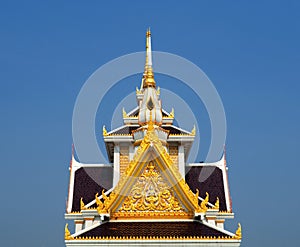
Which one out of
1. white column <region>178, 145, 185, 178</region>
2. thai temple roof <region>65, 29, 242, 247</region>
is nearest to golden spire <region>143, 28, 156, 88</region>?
thai temple roof <region>65, 29, 242, 247</region>

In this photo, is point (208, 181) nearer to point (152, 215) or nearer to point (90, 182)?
point (152, 215)

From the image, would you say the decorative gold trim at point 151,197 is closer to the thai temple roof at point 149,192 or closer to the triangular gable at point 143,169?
the thai temple roof at point 149,192

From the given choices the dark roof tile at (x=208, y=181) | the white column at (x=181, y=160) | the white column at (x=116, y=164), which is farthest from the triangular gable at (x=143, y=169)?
the dark roof tile at (x=208, y=181)

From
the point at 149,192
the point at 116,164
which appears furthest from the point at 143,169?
the point at 116,164

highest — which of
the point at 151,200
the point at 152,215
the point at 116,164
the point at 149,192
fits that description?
the point at 116,164

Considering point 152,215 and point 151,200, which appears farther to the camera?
point 151,200

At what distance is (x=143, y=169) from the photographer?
13.8 m

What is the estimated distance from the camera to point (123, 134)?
16.1 metres

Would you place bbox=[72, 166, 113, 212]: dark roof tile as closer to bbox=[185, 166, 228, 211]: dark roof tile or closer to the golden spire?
bbox=[185, 166, 228, 211]: dark roof tile

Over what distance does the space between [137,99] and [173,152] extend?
327cm

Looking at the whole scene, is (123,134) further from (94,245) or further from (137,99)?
(94,245)

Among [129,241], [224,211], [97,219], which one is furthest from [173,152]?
[129,241]

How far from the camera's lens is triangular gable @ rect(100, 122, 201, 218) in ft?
43.6

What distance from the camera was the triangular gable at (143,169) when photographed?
43.6 feet
